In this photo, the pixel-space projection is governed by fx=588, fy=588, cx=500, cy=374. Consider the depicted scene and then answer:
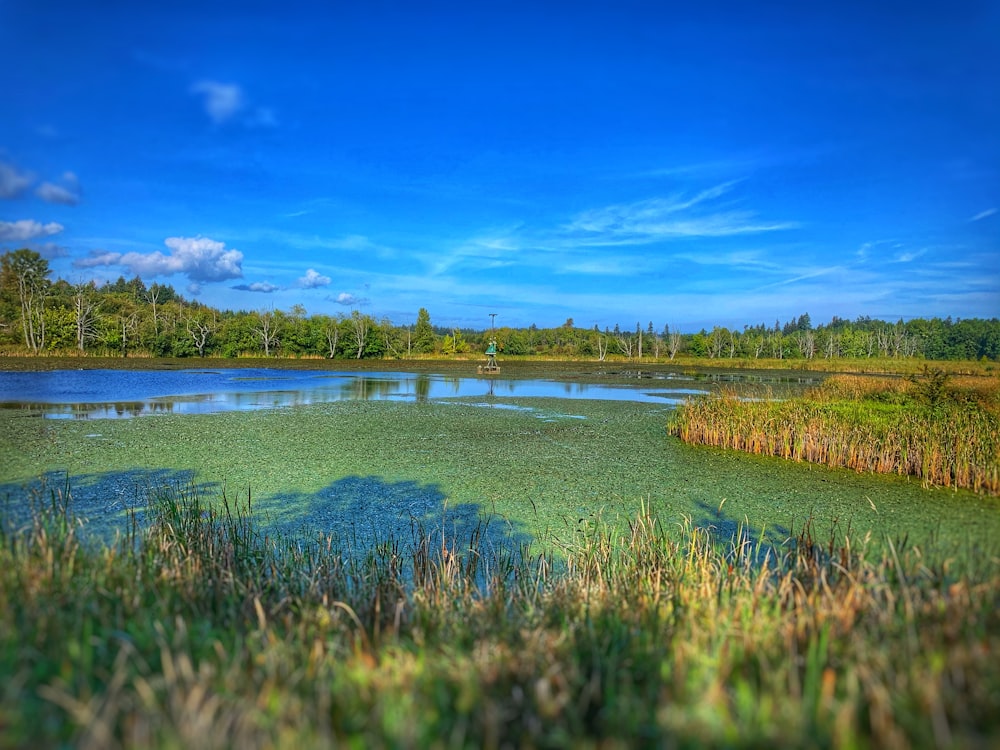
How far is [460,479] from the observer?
845 cm

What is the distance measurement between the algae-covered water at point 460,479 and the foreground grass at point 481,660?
183 centimetres

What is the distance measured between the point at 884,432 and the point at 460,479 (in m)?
7.10

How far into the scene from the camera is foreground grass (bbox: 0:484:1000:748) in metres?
1.64

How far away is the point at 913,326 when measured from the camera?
82.2 metres

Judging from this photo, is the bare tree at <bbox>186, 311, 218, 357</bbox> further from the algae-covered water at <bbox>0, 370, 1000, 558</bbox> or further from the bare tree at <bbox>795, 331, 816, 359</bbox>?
the bare tree at <bbox>795, 331, 816, 359</bbox>

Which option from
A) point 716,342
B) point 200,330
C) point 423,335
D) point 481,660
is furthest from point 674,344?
point 481,660

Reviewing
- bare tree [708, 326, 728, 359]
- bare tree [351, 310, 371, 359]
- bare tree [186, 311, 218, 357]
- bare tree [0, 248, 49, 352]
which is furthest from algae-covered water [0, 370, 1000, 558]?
bare tree [708, 326, 728, 359]

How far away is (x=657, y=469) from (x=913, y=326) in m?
91.7

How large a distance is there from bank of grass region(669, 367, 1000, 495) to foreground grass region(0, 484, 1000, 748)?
5.43 metres

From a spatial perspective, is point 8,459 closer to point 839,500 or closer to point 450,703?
point 450,703

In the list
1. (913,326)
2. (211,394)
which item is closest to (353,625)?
(211,394)

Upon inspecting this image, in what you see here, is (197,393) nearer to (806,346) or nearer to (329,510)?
(329,510)

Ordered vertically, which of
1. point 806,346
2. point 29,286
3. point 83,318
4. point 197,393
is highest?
point 29,286

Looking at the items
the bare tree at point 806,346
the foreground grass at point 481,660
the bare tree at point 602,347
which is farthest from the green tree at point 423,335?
the foreground grass at point 481,660
